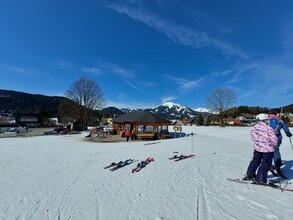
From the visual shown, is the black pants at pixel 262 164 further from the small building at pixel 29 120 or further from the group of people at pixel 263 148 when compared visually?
the small building at pixel 29 120

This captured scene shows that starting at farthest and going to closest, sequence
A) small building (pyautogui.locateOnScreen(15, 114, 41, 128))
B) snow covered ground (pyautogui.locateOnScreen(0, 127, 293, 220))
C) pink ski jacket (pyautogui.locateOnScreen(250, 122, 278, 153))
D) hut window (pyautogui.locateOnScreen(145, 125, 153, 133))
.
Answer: small building (pyautogui.locateOnScreen(15, 114, 41, 128))
hut window (pyautogui.locateOnScreen(145, 125, 153, 133))
pink ski jacket (pyautogui.locateOnScreen(250, 122, 278, 153))
snow covered ground (pyautogui.locateOnScreen(0, 127, 293, 220))

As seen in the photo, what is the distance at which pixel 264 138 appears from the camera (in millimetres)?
4586

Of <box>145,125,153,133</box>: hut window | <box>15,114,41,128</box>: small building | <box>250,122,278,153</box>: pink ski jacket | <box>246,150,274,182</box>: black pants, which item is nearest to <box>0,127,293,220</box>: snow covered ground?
<box>246,150,274,182</box>: black pants

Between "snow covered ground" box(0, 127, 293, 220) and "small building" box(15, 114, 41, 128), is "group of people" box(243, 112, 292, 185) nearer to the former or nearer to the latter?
"snow covered ground" box(0, 127, 293, 220)

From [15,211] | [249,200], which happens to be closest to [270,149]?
[249,200]

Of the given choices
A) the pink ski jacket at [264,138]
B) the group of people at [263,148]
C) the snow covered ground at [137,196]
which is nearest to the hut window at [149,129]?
the snow covered ground at [137,196]

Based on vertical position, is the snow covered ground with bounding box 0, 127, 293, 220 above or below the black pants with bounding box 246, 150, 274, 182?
below

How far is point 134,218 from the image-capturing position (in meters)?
3.22

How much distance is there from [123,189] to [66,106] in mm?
42421

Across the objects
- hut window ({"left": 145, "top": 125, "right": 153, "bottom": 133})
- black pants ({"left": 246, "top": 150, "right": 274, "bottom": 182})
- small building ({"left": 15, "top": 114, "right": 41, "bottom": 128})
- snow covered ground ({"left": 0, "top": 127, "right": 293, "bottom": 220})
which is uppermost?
small building ({"left": 15, "top": 114, "right": 41, "bottom": 128})

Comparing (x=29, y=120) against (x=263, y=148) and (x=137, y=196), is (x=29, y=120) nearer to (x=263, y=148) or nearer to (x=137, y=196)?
(x=137, y=196)

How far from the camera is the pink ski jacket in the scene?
4.49 m

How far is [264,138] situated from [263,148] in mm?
275

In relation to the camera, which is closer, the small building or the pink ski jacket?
the pink ski jacket
